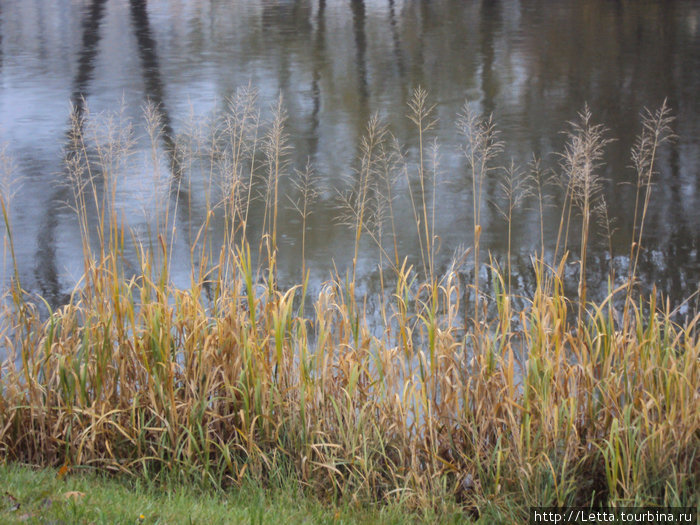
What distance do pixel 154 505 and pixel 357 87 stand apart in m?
11.1

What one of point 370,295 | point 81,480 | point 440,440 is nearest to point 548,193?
point 370,295

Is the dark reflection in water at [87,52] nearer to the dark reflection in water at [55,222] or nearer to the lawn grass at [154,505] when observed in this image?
the dark reflection in water at [55,222]

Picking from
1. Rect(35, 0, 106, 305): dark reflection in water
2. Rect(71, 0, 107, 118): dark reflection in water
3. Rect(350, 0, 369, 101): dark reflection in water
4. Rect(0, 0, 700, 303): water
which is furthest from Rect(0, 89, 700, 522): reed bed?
Rect(350, 0, 369, 101): dark reflection in water

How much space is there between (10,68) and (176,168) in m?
7.64

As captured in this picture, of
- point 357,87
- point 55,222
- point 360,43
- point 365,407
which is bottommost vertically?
point 55,222

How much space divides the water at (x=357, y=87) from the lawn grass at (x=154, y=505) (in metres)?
2.04

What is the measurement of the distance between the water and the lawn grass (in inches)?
80.1

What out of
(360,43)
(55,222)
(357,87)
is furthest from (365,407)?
(360,43)

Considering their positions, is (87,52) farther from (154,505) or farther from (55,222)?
(154,505)

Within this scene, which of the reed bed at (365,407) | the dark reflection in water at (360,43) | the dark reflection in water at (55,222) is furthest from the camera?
the dark reflection in water at (360,43)

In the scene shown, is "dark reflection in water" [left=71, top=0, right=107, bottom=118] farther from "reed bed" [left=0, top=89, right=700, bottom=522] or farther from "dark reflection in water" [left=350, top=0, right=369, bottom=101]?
"reed bed" [left=0, top=89, right=700, bottom=522]

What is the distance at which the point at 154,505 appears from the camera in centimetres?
334

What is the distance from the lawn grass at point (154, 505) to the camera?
3117mm

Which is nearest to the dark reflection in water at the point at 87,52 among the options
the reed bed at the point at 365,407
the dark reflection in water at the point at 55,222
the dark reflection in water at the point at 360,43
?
the dark reflection in water at the point at 55,222
